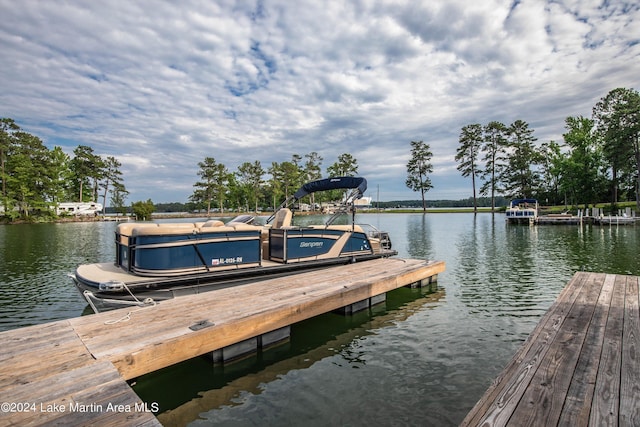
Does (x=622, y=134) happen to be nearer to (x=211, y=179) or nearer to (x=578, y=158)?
(x=578, y=158)

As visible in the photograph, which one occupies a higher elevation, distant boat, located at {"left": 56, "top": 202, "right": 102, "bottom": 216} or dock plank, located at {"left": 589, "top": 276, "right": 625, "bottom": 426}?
distant boat, located at {"left": 56, "top": 202, "right": 102, "bottom": 216}

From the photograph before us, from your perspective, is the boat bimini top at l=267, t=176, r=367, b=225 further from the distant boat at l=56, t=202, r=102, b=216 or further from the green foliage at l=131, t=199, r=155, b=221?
the green foliage at l=131, t=199, r=155, b=221

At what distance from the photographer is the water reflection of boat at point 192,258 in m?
7.04

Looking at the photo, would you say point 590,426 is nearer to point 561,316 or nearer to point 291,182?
point 561,316

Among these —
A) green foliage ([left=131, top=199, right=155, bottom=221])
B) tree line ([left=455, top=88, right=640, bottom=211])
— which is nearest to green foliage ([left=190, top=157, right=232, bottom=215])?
green foliage ([left=131, top=199, right=155, bottom=221])

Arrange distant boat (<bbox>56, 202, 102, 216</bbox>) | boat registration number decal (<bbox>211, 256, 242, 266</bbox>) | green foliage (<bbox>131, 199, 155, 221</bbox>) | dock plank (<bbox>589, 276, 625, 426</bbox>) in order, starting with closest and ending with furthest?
dock plank (<bbox>589, 276, 625, 426</bbox>) < boat registration number decal (<bbox>211, 256, 242, 266</bbox>) < distant boat (<bbox>56, 202, 102, 216</bbox>) < green foliage (<bbox>131, 199, 155, 221</bbox>)

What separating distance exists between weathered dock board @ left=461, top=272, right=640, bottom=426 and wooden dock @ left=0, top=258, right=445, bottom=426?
3088mm

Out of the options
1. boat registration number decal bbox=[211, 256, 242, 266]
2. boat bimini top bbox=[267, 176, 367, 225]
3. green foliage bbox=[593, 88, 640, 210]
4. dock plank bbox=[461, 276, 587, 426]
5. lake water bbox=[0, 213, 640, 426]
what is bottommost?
lake water bbox=[0, 213, 640, 426]

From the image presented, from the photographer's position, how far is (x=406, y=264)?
10523 millimetres

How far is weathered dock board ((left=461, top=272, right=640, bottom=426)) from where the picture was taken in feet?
9.04

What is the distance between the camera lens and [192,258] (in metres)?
7.79

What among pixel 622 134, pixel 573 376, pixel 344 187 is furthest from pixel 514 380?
pixel 622 134

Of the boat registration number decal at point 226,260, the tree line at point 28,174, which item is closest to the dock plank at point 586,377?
the boat registration number decal at point 226,260

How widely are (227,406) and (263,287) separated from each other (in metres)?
3.21
